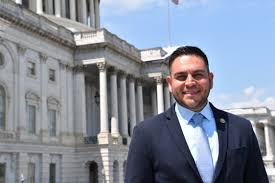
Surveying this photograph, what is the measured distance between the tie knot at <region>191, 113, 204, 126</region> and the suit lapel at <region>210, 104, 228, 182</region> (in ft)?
0.45

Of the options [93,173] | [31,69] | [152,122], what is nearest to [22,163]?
[31,69]

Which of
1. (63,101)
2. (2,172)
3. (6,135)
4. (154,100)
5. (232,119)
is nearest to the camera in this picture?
(232,119)

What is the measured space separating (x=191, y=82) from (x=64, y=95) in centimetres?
4352

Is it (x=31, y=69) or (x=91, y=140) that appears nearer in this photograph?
(x=31, y=69)

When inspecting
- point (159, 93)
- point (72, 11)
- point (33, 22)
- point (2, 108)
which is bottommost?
point (2, 108)

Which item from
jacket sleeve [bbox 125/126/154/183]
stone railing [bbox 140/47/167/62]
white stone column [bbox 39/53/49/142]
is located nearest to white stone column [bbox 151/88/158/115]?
stone railing [bbox 140/47/167/62]

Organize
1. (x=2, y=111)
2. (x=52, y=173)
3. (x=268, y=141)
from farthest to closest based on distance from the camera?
(x=268, y=141)
(x=52, y=173)
(x=2, y=111)

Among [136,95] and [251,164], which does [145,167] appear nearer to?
[251,164]

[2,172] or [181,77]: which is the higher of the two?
[181,77]

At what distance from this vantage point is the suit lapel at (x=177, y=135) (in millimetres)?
3263

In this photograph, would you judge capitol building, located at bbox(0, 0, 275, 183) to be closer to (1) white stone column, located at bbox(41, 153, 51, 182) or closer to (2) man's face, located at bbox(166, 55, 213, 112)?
(1) white stone column, located at bbox(41, 153, 51, 182)

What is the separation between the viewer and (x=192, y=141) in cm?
335

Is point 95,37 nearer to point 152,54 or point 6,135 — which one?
point 152,54

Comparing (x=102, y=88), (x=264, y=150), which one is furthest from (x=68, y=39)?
(x=264, y=150)
